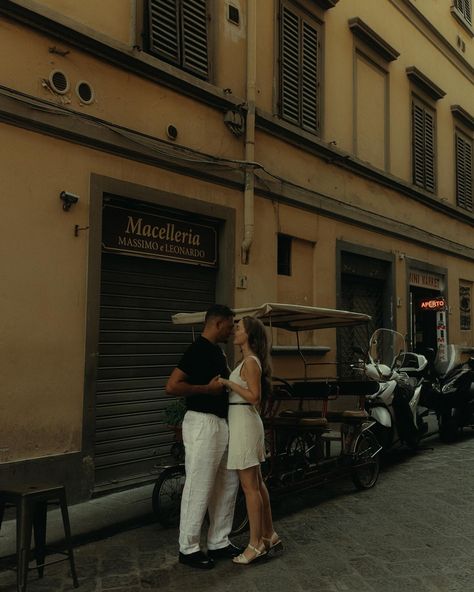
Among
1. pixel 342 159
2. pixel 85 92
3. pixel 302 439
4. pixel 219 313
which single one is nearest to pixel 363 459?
pixel 302 439

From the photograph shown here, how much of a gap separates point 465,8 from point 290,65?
330 inches

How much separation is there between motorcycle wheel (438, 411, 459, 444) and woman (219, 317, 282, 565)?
6213 mm

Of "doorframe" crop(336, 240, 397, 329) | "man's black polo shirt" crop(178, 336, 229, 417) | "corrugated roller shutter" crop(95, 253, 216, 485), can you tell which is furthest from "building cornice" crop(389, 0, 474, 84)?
"man's black polo shirt" crop(178, 336, 229, 417)

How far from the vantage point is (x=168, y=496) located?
18.7 feet

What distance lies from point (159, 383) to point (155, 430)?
54 centimetres

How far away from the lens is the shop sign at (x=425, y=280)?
43.7 feet

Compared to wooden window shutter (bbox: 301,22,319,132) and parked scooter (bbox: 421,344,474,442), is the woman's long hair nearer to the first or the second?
wooden window shutter (bbox: 301,22,319,132)

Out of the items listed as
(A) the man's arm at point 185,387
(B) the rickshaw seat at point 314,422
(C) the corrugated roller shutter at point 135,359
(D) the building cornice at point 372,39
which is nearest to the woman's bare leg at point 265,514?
(A) the man's arm at point 185,387

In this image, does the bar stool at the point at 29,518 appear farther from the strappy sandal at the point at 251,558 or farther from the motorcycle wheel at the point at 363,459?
the motorcycle wheel at the point at 363,459

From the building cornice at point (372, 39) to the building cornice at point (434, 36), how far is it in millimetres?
1131

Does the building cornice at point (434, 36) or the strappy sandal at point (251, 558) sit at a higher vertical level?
the building cornice at point (434, 36)

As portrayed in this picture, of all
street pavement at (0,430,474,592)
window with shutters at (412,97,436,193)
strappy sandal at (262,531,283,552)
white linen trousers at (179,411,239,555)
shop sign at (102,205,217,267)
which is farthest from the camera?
window with shutters at (412,97,436,193)

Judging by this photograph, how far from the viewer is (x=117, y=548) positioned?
5.09 m

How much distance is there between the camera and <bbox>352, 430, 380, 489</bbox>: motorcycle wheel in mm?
6931
